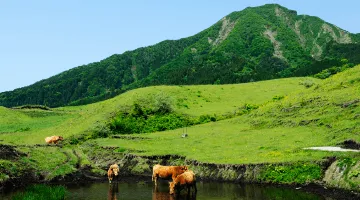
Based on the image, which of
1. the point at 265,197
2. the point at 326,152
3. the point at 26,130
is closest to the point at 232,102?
the point at 26,130

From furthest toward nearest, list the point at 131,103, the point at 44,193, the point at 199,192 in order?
the point at 131,103
the point at 199,192
the point at 44,193

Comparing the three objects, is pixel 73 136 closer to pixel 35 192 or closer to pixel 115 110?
pixel 115 110

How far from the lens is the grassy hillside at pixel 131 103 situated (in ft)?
246

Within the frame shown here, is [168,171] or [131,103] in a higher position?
[131,103]

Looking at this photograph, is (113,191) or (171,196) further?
(113,191)

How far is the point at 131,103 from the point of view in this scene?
8375cm

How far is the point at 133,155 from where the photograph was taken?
49906 millimetres

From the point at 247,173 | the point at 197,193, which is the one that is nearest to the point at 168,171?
the point at 197,193

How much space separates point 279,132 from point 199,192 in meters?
24.7

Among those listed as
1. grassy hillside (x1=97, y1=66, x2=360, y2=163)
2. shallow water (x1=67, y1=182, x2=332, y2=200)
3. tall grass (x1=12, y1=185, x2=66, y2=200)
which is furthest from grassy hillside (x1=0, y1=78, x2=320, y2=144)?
tall grass (x1=12, y1=185, x2=66, y2=200)

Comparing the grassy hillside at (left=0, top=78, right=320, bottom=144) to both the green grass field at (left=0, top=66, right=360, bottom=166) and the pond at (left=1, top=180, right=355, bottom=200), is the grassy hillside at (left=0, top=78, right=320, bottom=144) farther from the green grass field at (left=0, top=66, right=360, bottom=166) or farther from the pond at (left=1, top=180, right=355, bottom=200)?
the pond at (left=1, top=180, right=355, bottom=200)

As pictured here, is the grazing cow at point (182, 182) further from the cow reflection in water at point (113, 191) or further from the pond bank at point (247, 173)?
Result: the pond bank at point (247, 173)

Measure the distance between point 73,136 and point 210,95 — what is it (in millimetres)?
38400

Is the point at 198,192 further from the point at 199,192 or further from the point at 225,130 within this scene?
the point at 225,130
